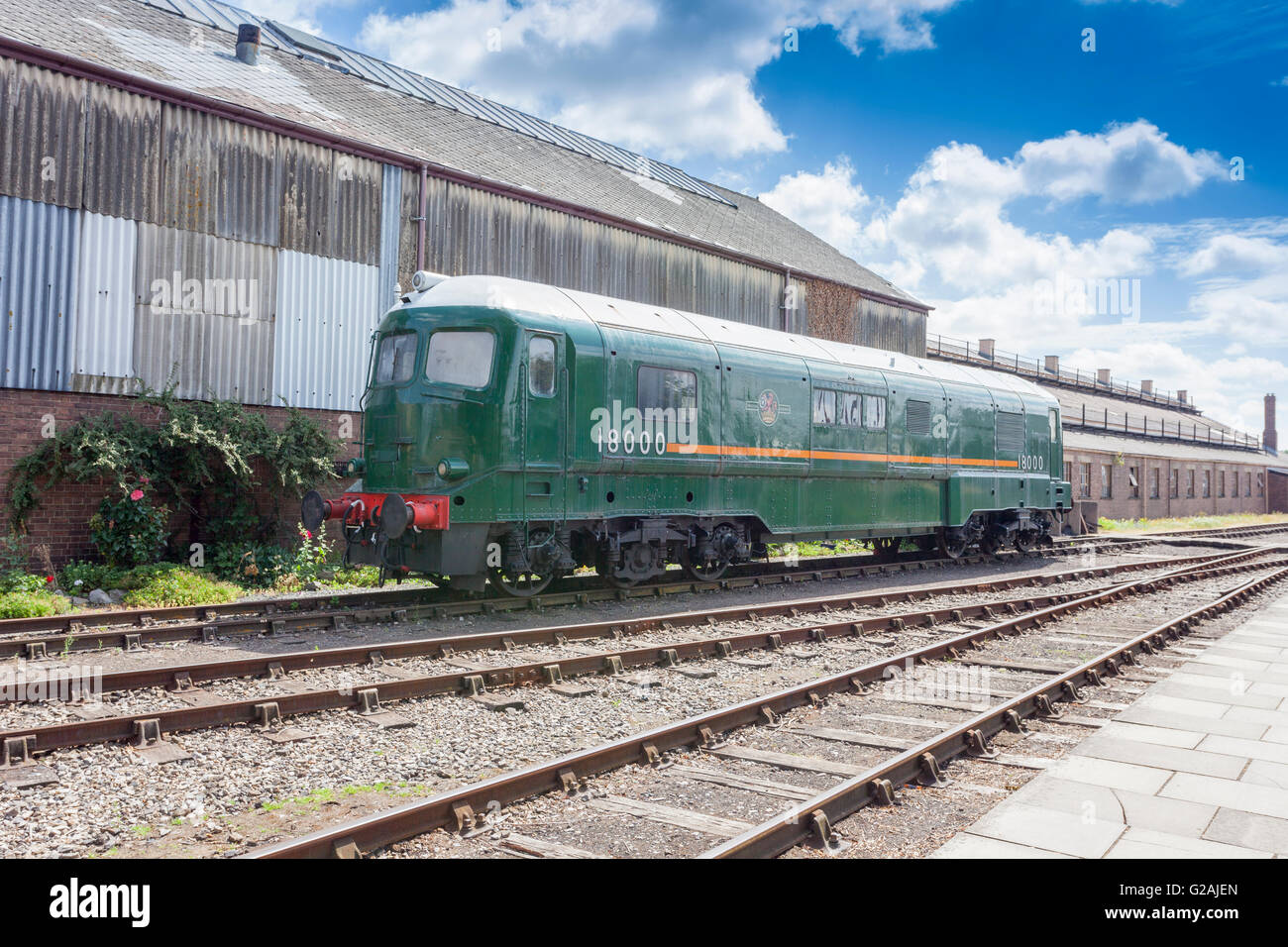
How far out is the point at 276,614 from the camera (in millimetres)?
10289

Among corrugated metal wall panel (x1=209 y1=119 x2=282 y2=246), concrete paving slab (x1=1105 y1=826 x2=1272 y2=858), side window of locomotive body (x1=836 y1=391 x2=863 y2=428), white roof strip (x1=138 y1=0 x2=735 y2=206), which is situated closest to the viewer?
concrete paving slab (x1=1105 y1=826 x2=1272 y2=858)

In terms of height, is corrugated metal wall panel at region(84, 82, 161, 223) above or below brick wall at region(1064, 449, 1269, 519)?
above

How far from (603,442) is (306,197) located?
24.8ft

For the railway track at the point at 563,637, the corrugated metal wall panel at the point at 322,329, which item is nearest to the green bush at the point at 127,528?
the corrugated metal wall panel at the point at 322,329

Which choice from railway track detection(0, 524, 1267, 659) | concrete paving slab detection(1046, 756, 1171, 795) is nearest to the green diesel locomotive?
railway track detection(0, 524, 1267, 659)

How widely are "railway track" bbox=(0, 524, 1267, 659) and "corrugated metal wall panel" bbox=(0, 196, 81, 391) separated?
4.21 m

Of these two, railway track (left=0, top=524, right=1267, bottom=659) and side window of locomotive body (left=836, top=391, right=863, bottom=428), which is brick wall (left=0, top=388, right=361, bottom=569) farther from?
side window of locomotive body (left=836, top=391, right=863, bottom=428)

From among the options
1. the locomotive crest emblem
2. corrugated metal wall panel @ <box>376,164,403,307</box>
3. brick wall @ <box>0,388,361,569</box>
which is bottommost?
brick wall @ <box>0,388,361,569</box>

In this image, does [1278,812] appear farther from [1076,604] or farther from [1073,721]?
[1076,604]

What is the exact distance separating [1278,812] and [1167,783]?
1.93 ft

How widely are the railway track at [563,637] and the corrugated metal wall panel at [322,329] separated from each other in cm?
744

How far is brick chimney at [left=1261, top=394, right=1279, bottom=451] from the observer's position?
77.8 m

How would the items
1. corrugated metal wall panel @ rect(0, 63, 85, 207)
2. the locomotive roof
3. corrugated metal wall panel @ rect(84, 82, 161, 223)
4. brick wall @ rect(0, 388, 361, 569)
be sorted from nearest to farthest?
the locomotive roof, brick wall @ rect(0, 388, 361, 569), corrugated metal wall panel @ rect(0, 63, 85, 207), corrugated metal wall panel @ rect(84, 82, 161, 223)

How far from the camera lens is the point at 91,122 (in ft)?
42.5
